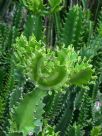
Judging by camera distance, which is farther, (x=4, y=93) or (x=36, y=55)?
(x=4, y=93)

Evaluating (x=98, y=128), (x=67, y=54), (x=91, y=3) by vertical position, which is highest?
(x=91, y=3)

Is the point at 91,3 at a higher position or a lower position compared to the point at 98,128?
higher

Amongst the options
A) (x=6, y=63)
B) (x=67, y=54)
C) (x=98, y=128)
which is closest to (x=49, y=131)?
(x=98, y=128)

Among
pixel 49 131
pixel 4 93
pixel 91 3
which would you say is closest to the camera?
pixel 49 131

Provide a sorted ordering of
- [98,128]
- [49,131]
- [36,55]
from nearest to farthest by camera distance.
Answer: [36,55], [49,131], [98,128]

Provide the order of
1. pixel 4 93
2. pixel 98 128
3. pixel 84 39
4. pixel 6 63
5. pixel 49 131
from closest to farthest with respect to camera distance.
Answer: pixel 49 131, pixel 98 128, pixel 4 93, pixel 6 63, pixel 84 39

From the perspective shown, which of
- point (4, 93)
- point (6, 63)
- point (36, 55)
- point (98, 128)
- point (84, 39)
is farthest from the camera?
point (84, 39)

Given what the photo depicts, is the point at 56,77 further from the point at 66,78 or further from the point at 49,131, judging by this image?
the point at 49,131

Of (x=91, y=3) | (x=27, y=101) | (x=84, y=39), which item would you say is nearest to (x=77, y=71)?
(x=27, y=101)

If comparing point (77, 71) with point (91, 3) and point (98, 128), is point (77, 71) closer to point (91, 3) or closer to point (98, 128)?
point (98, 128)

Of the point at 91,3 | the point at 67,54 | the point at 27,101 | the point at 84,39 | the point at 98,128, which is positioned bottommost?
the point at 98,128
